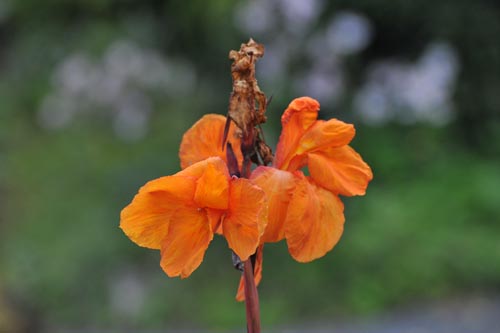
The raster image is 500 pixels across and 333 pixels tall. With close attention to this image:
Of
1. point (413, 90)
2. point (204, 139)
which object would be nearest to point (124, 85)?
point (413, 90)

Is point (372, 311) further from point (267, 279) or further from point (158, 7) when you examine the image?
point (158, 7)

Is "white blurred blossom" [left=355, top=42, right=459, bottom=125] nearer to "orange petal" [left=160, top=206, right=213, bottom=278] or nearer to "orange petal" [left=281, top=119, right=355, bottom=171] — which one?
"orange petal" [left=281, top=119, right=355, bottom=171]

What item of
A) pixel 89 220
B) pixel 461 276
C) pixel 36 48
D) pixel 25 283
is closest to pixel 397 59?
pixel 461 276

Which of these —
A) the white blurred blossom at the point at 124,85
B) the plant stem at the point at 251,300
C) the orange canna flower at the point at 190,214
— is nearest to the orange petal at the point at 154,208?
the orange canna flower at the point at 190,214

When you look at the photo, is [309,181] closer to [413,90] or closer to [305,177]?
[305,177]

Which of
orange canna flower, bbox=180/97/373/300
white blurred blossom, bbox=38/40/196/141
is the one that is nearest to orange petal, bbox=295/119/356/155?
orange canna flower, bbox=180/97/373/300
